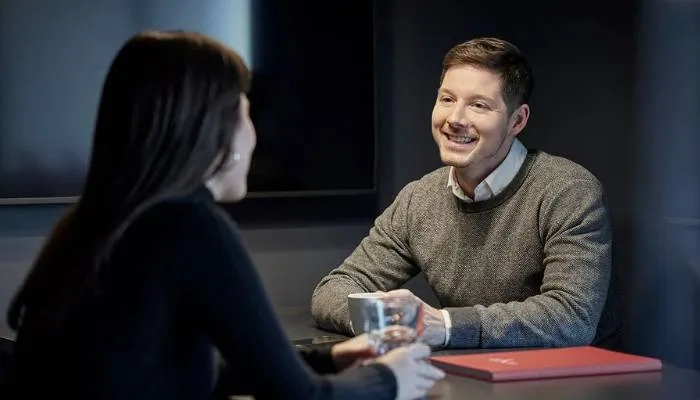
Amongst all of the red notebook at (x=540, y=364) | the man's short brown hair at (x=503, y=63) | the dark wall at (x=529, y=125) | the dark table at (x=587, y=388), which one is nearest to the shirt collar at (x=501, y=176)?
the man's short brown hair at (x=503, y=63)

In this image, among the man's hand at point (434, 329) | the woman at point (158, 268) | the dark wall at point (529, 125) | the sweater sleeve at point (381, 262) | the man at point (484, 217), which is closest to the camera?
the woman at point (158, 268)

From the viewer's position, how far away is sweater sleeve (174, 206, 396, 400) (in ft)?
4.30

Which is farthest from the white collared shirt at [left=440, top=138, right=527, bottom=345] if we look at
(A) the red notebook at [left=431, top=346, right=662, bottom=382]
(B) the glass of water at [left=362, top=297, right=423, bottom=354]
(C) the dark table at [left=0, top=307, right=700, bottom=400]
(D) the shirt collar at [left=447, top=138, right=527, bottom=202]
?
(B) the glass of water at [left=362, top=297, right=423, bottom=354]

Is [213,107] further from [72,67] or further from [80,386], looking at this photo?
[72,67]

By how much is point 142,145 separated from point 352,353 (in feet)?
1.55

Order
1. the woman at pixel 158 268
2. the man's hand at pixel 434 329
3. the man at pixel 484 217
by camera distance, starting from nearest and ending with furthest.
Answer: the woman at pixel 158 268, the man's hand at pixel 434 329, the man at pixel 484 217

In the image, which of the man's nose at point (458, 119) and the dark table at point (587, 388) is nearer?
the dark table at point (587, 388)

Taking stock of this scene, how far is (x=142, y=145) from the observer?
134cm

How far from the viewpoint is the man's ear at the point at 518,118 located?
2.50 m

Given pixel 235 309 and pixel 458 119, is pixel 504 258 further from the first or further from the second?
pixel 235 309

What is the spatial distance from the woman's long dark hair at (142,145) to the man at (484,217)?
93cm

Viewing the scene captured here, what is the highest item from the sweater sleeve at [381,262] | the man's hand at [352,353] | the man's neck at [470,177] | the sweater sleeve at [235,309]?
the sweater sleeve at [235,309]

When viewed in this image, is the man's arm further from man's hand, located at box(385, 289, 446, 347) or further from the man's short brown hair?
the man's short brown hair

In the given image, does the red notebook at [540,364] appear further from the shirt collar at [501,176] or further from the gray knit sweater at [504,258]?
the shirt collar at [501,176]
